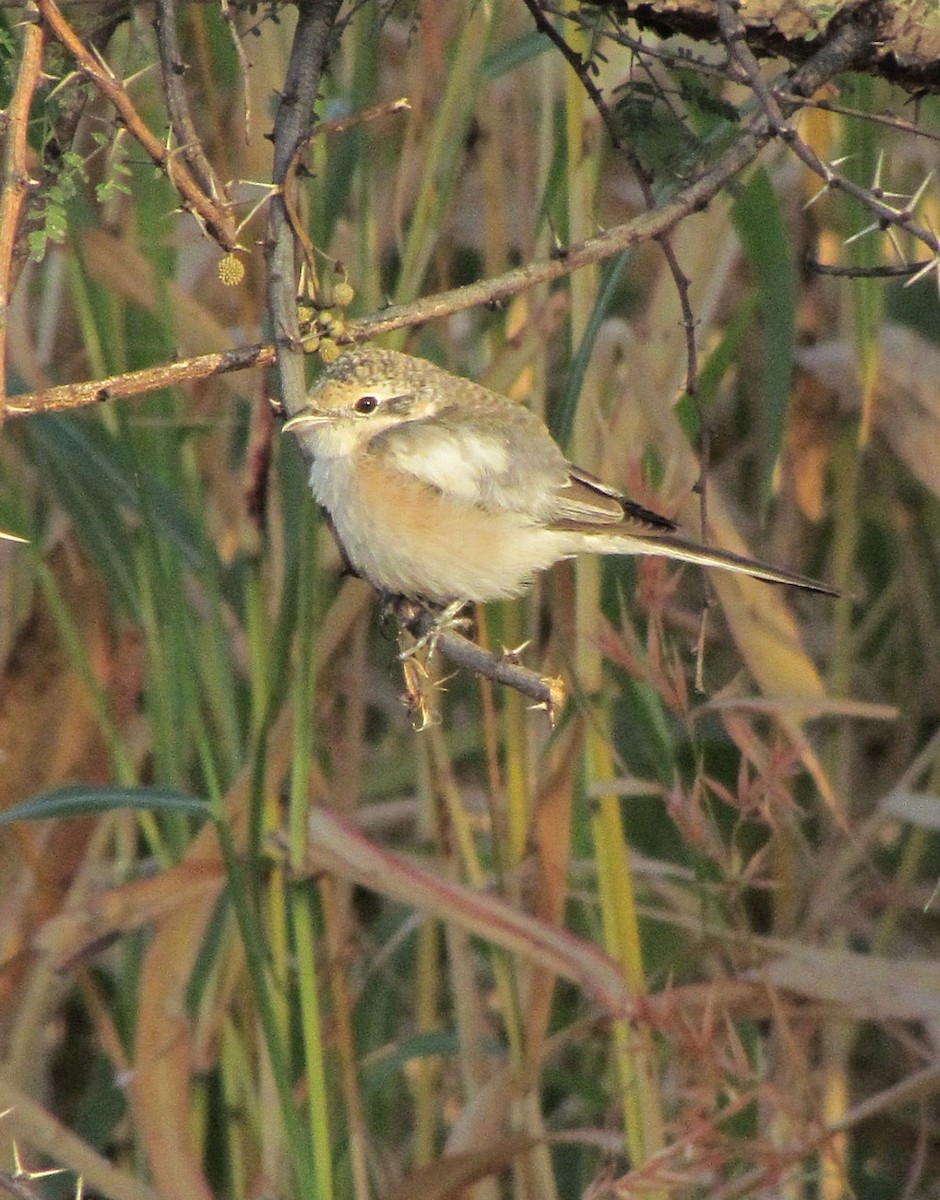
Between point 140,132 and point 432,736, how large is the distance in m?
1.53

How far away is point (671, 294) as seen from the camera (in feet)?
8.63

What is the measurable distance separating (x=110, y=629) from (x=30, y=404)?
1997 millimetres

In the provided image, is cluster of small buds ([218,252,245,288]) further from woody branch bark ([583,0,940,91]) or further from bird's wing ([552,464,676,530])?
bird's wing ([552,464,676,530])

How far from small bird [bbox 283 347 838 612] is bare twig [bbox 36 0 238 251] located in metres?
0.84

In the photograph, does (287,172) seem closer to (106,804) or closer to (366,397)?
(366,397)

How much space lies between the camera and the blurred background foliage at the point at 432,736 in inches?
91.1

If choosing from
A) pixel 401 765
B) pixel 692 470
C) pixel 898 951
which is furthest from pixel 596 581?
pixel 898 951

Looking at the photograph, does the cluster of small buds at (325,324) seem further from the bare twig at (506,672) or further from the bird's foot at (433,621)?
the bird's foot at (433,621)

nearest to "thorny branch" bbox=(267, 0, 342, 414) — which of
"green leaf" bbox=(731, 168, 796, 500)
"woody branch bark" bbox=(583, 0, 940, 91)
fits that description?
"woody branch bark" bbox=(583, 0, 940, 91)

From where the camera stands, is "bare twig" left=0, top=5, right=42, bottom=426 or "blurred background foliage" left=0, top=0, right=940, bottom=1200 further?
"blurred background foliage" left=0, top=0, right=940, bottom=1200

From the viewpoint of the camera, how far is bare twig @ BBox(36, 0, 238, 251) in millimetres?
1234

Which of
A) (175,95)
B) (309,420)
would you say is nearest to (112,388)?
(175,95)

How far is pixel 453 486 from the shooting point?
2332 millimetres

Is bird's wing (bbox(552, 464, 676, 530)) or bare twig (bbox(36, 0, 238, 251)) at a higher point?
bare twig (bbox(36, 0, 238, 251))
